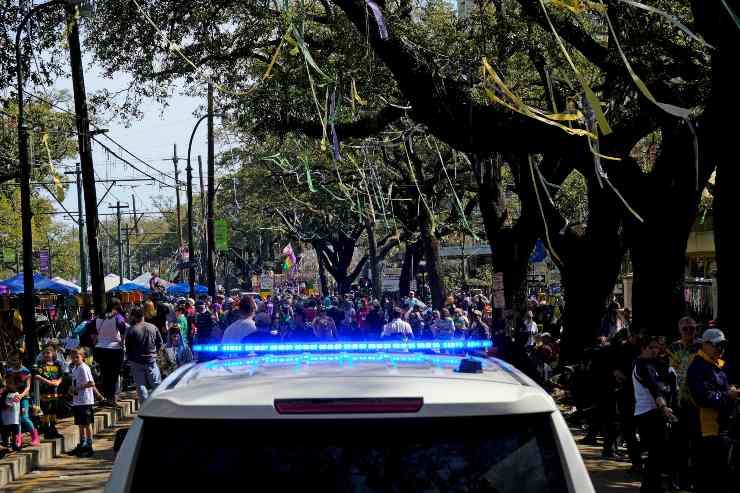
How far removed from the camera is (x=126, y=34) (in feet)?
67.9

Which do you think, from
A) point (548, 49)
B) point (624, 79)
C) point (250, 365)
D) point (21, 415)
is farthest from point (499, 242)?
point (250, 365)

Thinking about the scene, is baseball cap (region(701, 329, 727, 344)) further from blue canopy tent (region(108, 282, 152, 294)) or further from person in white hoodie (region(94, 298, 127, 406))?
blue canopy tent (region(108, 282, 152, 294))

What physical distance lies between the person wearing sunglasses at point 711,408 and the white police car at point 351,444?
6.08 meters

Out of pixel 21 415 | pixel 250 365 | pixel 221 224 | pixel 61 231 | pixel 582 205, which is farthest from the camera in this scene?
pixel 61 231

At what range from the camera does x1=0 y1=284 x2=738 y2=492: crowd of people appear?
9375 millimetres

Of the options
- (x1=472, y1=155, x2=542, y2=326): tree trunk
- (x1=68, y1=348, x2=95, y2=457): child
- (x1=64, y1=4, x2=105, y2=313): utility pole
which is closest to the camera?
(x1=68, y1=348, x2=95, y2=457): child

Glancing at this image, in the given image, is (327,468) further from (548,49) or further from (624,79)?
(548,49)

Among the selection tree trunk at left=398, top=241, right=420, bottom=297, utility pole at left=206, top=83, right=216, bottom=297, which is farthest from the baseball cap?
tree trunk at left=398, top=241, right=420, bottom=297

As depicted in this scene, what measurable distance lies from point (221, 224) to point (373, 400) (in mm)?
43968

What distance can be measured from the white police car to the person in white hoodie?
1492cm

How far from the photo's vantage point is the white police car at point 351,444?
3340 mm

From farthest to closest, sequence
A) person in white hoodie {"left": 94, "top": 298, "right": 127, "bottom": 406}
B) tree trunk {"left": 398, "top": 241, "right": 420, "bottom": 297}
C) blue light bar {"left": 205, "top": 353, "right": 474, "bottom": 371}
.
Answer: tree trunk {"left": 398, "top": 241, "right": 420, "bottom": 297}, person in white hoodie {"left": 94, "top": 298, "right": 127, "bottom": 406}, blue light bar {"left": 205, "top": 353, "right": 474, "bottom": 371}

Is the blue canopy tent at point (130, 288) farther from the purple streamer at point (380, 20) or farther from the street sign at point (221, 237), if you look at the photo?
the purple streamer at point (380, 20)

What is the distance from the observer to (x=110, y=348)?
17984mm
